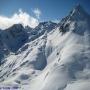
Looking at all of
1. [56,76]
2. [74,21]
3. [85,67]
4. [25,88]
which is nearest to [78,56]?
[85,67]

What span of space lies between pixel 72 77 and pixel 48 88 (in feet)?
44.2

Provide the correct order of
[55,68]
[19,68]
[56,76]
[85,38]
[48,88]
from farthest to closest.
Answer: [19,68] < [85,38] < [55,68] < [56,76] < [48,88]

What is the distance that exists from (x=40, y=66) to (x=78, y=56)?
4402 cm

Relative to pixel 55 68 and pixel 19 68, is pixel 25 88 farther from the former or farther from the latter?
pixel 19 68

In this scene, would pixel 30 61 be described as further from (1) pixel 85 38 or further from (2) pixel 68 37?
(1) pixel 85 38

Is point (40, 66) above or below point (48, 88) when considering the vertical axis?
above

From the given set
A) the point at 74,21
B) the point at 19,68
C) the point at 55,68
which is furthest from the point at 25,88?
the point at 74,21

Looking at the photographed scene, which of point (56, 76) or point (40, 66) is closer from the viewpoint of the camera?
point (56, 76)

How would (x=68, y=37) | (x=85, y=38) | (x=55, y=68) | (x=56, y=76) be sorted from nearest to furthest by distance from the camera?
(x=56, y=76) → (x=55, y=68) → (x=85, y=38) → (x=68, y=37)

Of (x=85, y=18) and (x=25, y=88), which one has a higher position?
(x=85, y=18)

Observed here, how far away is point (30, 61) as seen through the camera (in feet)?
643

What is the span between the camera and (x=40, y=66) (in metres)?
185

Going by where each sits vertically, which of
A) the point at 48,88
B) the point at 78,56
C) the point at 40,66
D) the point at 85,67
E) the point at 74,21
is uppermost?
the point at 74,21

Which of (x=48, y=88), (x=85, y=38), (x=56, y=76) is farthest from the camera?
(x=85, y=38)
